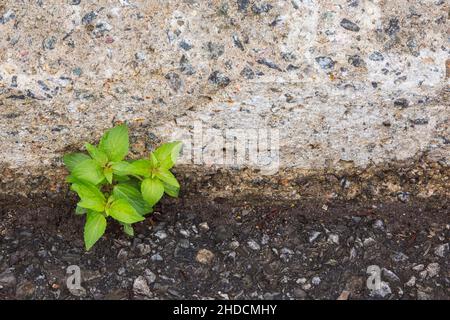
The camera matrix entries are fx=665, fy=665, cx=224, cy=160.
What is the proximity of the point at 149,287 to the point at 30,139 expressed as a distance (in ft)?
3.18

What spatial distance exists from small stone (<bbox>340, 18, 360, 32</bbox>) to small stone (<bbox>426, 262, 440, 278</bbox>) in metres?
1.22

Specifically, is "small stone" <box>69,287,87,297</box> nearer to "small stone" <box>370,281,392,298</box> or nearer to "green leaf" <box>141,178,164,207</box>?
"green leaf" <box>141,178,164,207</box>

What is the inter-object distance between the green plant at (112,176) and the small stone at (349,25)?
989 mm

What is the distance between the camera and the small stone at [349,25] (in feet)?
10.6

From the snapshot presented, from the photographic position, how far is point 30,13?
3250mm

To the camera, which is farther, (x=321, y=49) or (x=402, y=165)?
(x=402, y=165)

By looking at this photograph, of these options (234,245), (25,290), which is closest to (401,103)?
(234,245)

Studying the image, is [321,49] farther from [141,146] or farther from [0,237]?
[0,237]

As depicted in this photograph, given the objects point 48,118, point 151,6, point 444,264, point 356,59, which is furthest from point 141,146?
point 444,264

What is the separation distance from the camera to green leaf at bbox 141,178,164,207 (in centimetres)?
314

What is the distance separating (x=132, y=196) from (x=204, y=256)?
48 centimetres

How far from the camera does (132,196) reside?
10.7 ft
